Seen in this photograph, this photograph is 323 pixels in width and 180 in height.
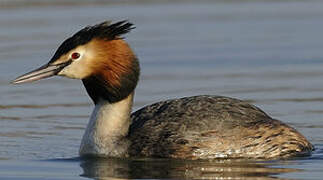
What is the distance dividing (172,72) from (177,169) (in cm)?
588

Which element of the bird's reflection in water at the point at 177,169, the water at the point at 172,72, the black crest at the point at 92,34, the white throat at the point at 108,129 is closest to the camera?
the bird's reflection in water at the point at 177,169

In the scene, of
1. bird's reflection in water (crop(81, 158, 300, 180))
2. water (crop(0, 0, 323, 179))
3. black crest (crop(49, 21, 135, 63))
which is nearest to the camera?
bird's reflection in water (crop(81, 158, 300, 180))

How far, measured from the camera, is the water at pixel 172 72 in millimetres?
13312

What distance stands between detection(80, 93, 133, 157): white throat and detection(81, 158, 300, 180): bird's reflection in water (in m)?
0.16

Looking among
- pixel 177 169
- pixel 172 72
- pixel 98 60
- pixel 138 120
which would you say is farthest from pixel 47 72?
pixel 172 72

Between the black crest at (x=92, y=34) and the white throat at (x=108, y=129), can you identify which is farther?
the white throat at (x=108, y=129)

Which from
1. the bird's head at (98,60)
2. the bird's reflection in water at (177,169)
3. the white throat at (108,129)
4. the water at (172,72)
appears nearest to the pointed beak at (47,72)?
the bird's head at (98,60)

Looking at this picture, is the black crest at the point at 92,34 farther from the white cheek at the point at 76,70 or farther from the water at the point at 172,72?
the water at the point at 172,72

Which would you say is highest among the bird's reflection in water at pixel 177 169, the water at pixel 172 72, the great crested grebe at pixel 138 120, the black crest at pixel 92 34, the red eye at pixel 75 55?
the black crest at pixel 92 34

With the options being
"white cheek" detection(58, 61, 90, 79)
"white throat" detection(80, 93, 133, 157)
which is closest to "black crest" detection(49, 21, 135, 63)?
"white cheek" detection(58, 61, 90, 79)

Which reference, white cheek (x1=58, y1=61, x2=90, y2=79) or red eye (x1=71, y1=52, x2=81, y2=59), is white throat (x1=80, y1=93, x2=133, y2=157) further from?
red eye (x1=71, y1=52, x2=81, y2=59)

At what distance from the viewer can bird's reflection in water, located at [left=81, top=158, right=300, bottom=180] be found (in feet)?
41.6

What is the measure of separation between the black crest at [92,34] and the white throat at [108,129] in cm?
73

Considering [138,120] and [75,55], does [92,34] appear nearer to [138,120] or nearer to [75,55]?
[75,55]
